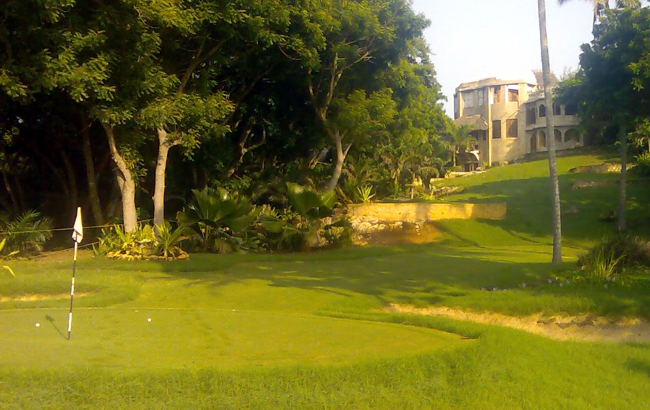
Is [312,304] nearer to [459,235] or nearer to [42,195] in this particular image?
[459,235]

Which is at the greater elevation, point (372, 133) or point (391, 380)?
point (372, 133)

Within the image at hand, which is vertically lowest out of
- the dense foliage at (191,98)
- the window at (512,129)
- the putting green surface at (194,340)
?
the putting green surface at (194,340)

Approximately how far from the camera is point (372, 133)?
93.2 ft

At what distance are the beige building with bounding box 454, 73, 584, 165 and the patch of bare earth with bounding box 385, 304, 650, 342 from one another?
54382mm

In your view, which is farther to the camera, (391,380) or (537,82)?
(537,82)

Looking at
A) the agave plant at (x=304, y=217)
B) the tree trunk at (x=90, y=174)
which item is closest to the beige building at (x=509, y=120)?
the agave plant at (x=304, y=217)

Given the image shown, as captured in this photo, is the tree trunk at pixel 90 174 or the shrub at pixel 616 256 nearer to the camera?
the shrub at pixel 616 256

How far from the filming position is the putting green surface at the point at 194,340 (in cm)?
677

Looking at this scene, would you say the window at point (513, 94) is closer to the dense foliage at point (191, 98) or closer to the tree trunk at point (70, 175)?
the dense foliage at point (191, 98)

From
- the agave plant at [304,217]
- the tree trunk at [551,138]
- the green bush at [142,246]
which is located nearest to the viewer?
the tree trunk at [551,138]

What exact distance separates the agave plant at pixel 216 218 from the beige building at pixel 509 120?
154 feet

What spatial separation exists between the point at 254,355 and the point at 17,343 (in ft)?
8.77

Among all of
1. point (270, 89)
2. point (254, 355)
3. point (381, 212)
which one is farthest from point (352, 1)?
point (254, 355)

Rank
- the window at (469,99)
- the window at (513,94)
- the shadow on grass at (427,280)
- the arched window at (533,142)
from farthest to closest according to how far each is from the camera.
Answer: the window at (469,99) → the window at (513,94) → the arched window at (533,142) → the shadow on grass at (427,280)
